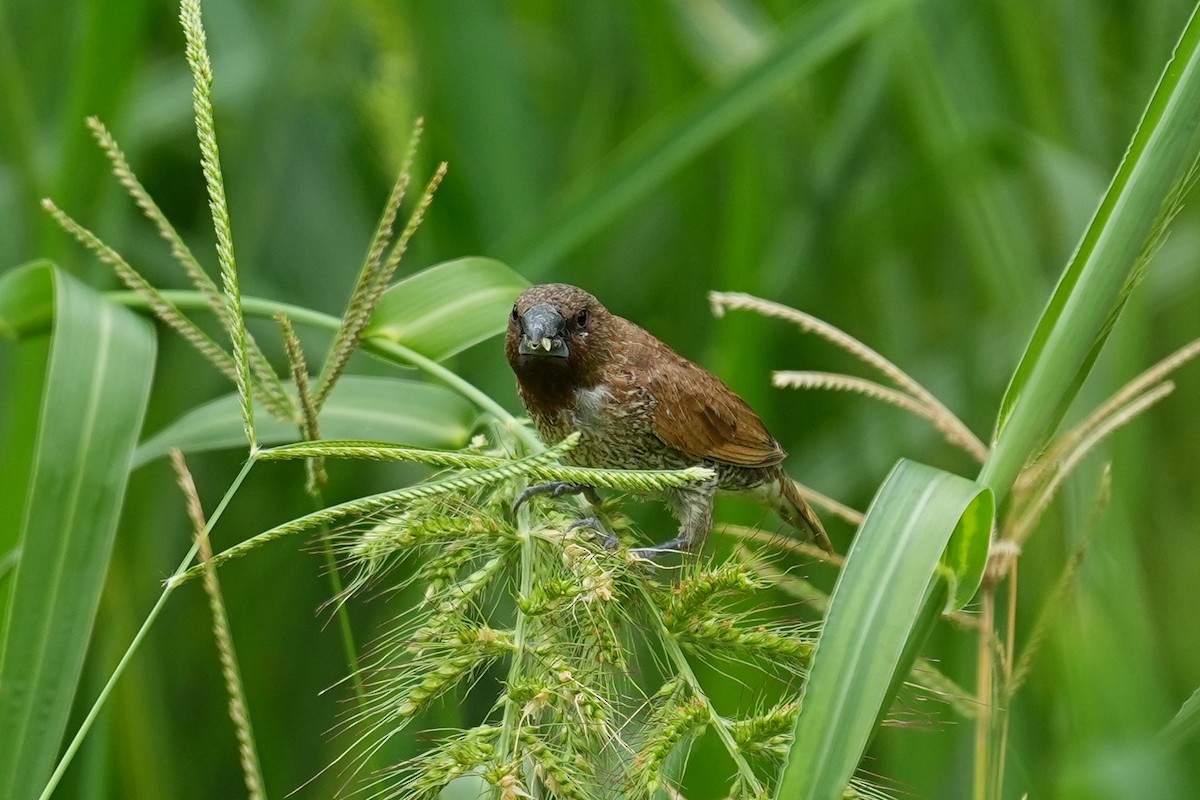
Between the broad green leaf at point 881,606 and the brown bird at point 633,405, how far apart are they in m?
0.96

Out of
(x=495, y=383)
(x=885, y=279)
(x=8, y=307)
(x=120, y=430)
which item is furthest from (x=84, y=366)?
(x=885, y=279)

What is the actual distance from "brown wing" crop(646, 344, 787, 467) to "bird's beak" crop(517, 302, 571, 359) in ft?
0.95

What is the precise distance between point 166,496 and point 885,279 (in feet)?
5.79

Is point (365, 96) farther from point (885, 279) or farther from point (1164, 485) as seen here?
point (1164, 485)

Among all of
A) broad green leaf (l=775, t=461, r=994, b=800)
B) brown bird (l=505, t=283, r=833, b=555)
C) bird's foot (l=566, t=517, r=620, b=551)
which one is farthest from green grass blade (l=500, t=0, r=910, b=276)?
broad green leaf (l=775, t=461, r=994, b=800)

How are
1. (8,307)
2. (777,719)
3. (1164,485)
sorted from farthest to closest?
(1164,485) → (8,307) → (777,719)

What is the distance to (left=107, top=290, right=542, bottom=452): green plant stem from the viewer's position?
1.81 meters

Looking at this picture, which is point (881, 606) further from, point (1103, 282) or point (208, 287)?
point (208, 287)

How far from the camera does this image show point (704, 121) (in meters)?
2.54

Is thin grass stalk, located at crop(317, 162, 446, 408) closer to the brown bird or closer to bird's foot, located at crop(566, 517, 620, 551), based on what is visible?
bird's foot, located at crop(566, 517, 620, 551)

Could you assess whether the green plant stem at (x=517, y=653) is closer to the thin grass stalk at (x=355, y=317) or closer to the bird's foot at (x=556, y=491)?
the bird's foot at (x=556, y=491)

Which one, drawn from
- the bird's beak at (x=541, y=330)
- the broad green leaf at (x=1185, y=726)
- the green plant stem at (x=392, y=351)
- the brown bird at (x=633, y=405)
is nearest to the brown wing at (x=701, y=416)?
the brown bird at (x=633, y=405)

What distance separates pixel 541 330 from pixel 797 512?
91cm

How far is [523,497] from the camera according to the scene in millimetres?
1666
